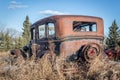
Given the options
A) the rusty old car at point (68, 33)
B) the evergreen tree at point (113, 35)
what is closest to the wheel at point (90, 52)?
the rusty old car at point (68, 33)

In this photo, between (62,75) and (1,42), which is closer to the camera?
(62,75)

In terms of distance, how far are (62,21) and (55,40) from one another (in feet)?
2.65

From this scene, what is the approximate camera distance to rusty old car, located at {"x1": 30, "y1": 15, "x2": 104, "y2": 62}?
30.6 ft

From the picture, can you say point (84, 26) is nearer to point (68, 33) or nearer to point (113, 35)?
point (68, 33)

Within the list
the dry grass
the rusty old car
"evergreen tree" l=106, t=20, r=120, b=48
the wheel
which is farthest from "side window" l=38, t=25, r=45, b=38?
"evergreen tree" l=106, t=20, r=120, b=48

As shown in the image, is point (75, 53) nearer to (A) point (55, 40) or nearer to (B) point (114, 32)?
(A) point (55, 40)

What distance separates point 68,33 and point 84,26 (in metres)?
1.08

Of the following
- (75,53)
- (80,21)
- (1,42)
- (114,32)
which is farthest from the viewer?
(1,42)

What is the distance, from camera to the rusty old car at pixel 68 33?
9336mm

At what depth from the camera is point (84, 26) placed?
10.3m

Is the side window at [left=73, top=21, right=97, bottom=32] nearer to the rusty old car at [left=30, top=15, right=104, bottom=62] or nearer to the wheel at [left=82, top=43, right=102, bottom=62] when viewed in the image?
the rusty old car at [left=30, top=15, right=104, bottom=62]

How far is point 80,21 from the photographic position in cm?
996

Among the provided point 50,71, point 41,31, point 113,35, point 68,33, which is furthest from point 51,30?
point 113,35

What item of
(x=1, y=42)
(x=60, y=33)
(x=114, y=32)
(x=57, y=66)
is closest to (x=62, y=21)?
(x=60, y=33)
